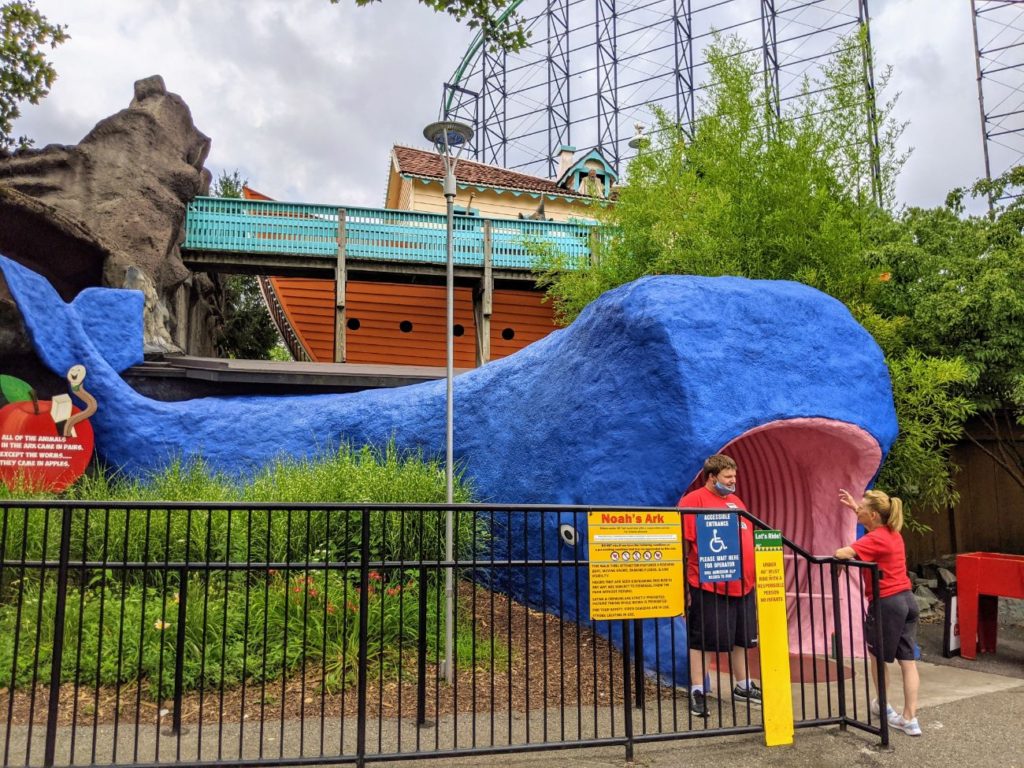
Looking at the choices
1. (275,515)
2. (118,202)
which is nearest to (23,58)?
(118,202)

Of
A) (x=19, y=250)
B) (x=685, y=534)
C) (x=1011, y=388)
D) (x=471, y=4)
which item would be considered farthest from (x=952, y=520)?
(x=19, y=250)

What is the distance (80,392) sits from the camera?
9.13 m

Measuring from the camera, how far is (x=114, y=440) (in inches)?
367

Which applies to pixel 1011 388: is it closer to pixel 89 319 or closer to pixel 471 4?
pixel 471 4

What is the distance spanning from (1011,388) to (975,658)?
10.8 ft

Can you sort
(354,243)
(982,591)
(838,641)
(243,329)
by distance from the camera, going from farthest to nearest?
1. (243,329)
2. (354,243)
3. (982,591)
4. (838,641)

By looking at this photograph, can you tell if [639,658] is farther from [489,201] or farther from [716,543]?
[489,201]

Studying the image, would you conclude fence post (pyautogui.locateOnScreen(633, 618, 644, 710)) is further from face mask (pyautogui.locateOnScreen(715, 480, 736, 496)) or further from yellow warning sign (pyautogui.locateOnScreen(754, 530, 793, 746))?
face mask (pyautogui.locateOnScreen(715, 480, 736, 496))

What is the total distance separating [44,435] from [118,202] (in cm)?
634

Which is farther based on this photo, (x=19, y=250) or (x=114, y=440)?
(x=19, y=250)

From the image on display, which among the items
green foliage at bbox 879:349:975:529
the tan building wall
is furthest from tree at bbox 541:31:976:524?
the tan building wall

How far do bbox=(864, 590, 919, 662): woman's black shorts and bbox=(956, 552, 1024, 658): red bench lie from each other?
8.14 ft

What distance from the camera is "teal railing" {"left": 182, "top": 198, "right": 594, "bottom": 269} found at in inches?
606

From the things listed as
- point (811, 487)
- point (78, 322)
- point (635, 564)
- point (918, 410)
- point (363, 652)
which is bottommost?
point (363, 652)
